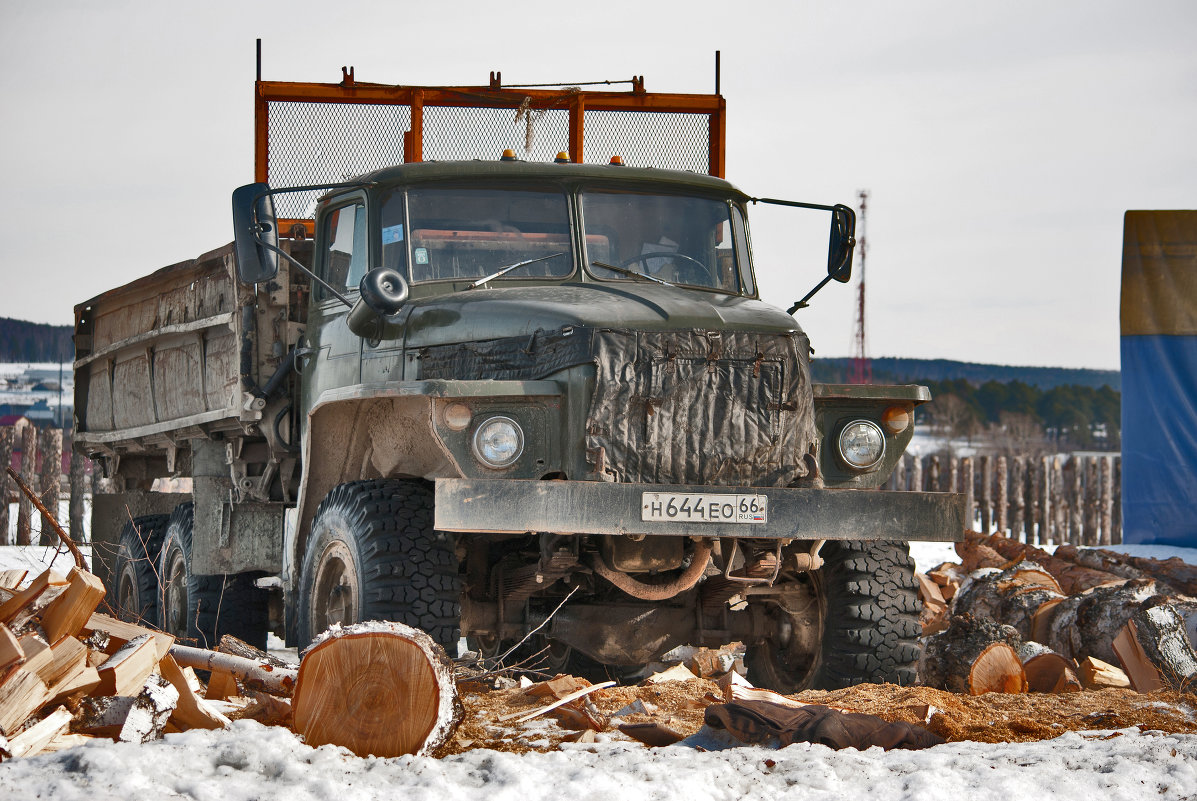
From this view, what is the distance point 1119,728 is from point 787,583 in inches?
73.8

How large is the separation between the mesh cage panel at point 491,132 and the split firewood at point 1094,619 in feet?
15.0

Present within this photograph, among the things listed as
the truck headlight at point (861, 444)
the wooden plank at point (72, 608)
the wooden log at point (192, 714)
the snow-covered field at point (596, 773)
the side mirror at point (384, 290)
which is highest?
the side mirror at point (384, 290)

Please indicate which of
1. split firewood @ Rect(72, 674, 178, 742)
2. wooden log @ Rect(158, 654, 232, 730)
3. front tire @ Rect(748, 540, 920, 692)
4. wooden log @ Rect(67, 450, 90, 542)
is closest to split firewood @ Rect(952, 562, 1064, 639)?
front tire @ Rect(748, 540, 920, 692)

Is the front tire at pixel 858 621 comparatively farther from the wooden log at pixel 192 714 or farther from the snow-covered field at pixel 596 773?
the wooden log at pixel 192 714

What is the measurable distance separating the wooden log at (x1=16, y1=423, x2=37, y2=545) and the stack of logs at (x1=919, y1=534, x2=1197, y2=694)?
1311 cm

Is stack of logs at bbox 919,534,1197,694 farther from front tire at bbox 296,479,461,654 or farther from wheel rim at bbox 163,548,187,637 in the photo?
wheel rim at bbox 163,548,187,637

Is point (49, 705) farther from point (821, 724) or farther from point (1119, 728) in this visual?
point (1119, 728)

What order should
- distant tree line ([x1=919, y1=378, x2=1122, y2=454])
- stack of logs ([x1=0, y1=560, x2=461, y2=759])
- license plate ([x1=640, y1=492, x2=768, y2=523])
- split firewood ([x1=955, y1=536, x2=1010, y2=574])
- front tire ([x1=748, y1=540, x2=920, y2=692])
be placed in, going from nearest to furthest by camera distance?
stack of logs ([x1=0, y1=560, x2=461, y2=759]) → license plate ([x1=640, y1=492, x2=768, y2=523]) → front tire ([x1=748, y1=540, x2=920, y2=692]) → split firewood ([x1=955, y1=536, x2=1010, y2=574]) → distant tree line ([x1=919, y1=378, x2=1122, y2=454])

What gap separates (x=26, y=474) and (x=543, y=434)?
1521 cm

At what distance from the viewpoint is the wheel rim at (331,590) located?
604 centimetres

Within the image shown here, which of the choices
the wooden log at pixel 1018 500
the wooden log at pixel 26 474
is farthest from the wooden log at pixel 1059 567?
the wooden log at pixel 26 474

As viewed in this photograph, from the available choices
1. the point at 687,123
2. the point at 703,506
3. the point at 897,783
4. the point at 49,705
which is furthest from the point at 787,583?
the point at 687,123

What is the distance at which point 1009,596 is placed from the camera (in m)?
9.03

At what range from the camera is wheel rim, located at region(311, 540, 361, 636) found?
238 inches
